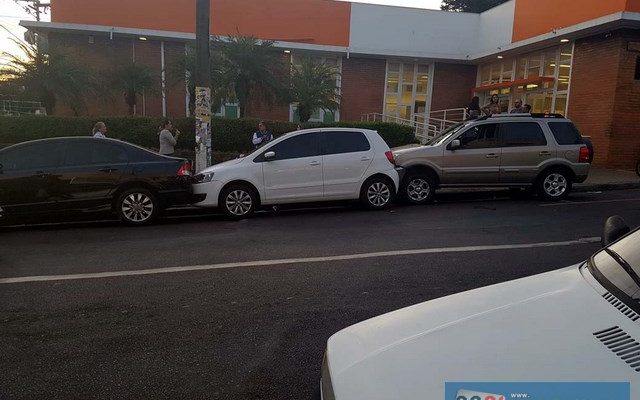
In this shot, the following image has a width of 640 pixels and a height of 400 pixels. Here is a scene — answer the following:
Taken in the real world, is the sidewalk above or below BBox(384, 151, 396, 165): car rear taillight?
below

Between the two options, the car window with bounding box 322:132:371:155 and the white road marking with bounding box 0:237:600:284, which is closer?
the white road marking with bounding box 0:237:600:284

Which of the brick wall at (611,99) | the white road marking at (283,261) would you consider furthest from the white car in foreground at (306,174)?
the brick wall at (611,99)

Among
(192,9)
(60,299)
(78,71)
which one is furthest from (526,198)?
(192,9)

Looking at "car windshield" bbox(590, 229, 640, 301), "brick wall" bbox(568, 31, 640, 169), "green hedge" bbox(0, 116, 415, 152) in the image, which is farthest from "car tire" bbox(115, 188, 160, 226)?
"brick wall" bbox(568, 31, 640, 169)

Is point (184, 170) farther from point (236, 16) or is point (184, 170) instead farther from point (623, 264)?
point (236, 16)

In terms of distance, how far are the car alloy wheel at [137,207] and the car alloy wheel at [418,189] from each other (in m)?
5.39

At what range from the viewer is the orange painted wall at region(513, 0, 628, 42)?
15.4m

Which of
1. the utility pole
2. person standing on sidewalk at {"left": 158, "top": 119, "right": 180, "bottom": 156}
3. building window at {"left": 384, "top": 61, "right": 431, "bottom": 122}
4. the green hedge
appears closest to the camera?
the utility pole

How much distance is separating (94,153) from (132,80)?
1162cm

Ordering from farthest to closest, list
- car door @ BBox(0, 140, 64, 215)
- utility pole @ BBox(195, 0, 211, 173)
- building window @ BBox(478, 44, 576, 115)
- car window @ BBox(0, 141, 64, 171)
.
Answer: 1. building window @ BBox(478, 44, 576, 115)
2. utility pole @ BBox(195, 0, 211, 173)
3. car window @ BBox(0, 141, 64, 171)
4. car door @ BBox(0, 140, 64, 215)

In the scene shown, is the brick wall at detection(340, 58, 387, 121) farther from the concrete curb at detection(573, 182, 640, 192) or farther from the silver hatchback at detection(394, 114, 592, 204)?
the silver hatchback at detection(394, 114, 592, 204)

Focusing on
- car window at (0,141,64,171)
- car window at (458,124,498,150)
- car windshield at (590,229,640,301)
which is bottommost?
car window at (0,141,64,171)

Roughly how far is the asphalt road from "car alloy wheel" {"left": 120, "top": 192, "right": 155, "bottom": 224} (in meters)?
0.33

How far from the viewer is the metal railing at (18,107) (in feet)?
51.2
